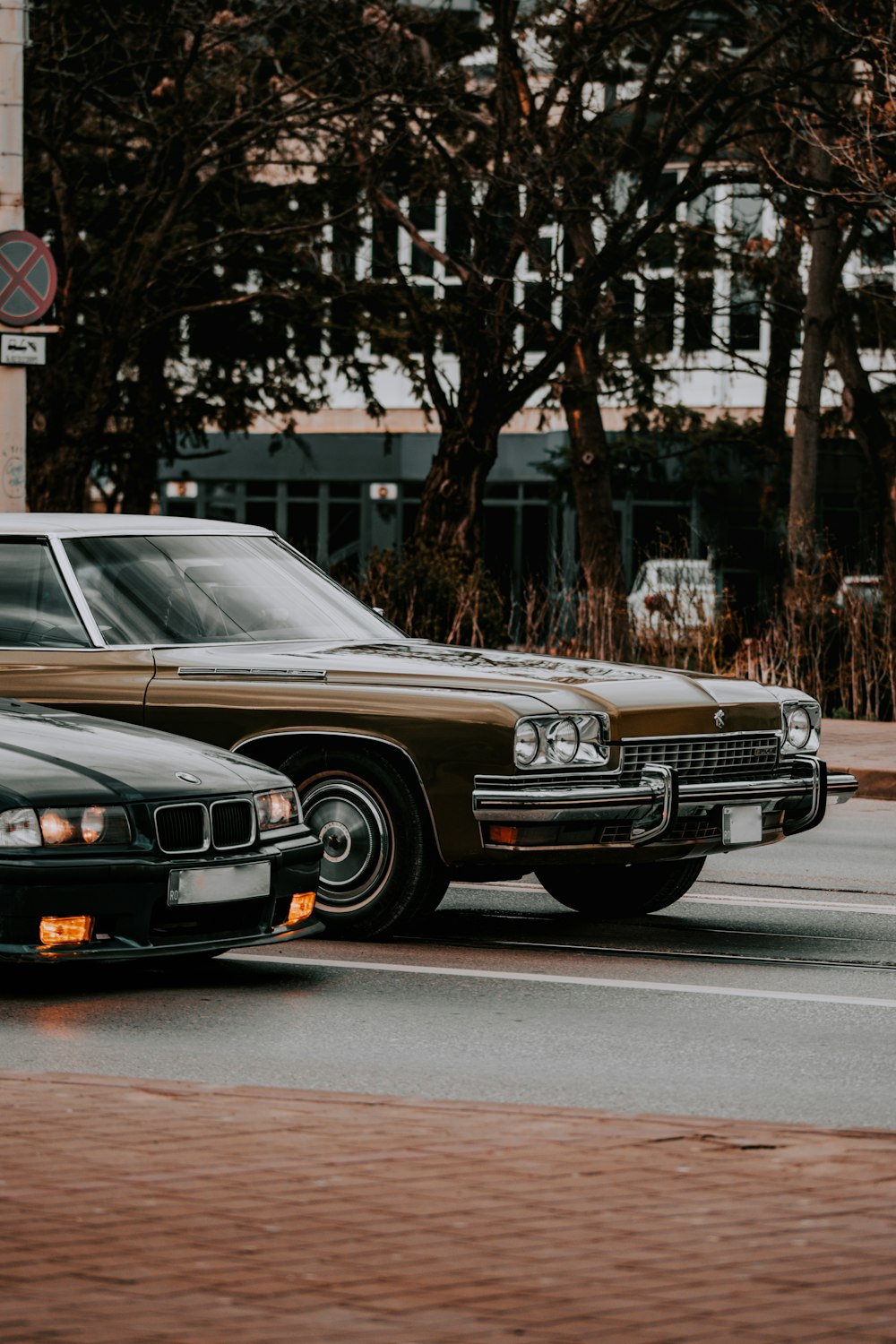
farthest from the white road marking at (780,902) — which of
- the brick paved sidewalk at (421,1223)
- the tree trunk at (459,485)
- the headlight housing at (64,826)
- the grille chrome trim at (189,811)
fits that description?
the tree trunk at (459,485)

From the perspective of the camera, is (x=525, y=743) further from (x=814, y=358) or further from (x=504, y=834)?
(x=814, y=358)

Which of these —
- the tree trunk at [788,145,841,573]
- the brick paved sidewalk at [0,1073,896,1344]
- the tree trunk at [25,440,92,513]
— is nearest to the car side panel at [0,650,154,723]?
the brick paved sidewalk at [0,1073,896,1344]

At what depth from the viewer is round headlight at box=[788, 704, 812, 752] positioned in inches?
388

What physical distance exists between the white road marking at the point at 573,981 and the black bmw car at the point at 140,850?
1.51ft

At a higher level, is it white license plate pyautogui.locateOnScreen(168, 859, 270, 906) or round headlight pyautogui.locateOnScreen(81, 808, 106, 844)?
round headlight pyautogui.locateOnScreen(81, 808, 106, 844)

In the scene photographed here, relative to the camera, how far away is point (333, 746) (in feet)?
30.5

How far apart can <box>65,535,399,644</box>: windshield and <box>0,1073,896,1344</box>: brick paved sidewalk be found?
12.8 ft

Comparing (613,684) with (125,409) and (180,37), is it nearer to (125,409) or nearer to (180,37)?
(180,37)

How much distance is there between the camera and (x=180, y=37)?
1041 inches

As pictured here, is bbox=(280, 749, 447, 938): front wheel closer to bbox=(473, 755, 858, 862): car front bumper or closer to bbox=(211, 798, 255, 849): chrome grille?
bbox=(473, 755, 858, 862): car front bumper

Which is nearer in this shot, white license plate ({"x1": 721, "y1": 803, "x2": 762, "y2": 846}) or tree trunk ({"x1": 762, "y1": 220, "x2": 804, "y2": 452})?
white license plate ({"x1": 721, "y1": 803, "x2": 762, "y2": 846})

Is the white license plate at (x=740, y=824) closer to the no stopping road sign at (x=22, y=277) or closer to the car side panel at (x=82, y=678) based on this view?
the car side panel at (x=82, y=678)

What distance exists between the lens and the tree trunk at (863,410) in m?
32.7

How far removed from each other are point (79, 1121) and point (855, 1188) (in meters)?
1.87
